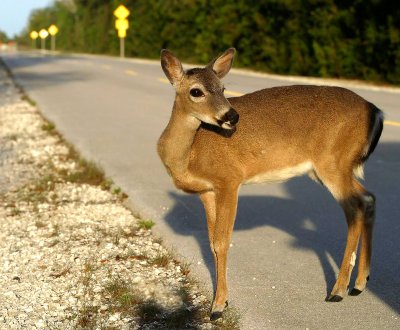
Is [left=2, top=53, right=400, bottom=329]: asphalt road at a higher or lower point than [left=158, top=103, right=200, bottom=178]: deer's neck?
lower

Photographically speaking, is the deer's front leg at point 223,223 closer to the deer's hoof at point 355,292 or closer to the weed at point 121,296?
the weed at point 121,296

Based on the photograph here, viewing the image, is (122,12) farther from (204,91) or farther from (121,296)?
(121,296)

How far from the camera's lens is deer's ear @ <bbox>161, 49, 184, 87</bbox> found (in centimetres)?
453

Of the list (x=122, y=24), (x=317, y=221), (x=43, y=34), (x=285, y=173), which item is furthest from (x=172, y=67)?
(x=43, y=34)

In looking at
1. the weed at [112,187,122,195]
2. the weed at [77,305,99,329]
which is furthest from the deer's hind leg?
the weed at [112,187,122,195]

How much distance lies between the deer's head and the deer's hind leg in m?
0.88

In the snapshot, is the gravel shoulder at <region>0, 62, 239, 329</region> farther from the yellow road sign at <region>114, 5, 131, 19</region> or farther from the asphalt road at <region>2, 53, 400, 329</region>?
the yellow road sign at <region>114, 5, 131, 19</region>

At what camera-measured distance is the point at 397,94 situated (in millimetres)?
17453

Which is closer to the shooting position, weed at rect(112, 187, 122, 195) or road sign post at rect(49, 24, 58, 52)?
weed at rect(112, 187, 122, 195)

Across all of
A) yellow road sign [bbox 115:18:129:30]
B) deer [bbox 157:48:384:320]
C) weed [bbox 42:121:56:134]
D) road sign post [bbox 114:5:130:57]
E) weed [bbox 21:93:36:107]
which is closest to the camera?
deer [bbox 157:48:384:320]

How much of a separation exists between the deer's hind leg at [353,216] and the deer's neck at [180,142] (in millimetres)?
950

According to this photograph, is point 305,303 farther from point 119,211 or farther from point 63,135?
point 63,135

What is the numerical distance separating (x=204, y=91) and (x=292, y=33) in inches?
858

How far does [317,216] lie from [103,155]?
13.3 feet
